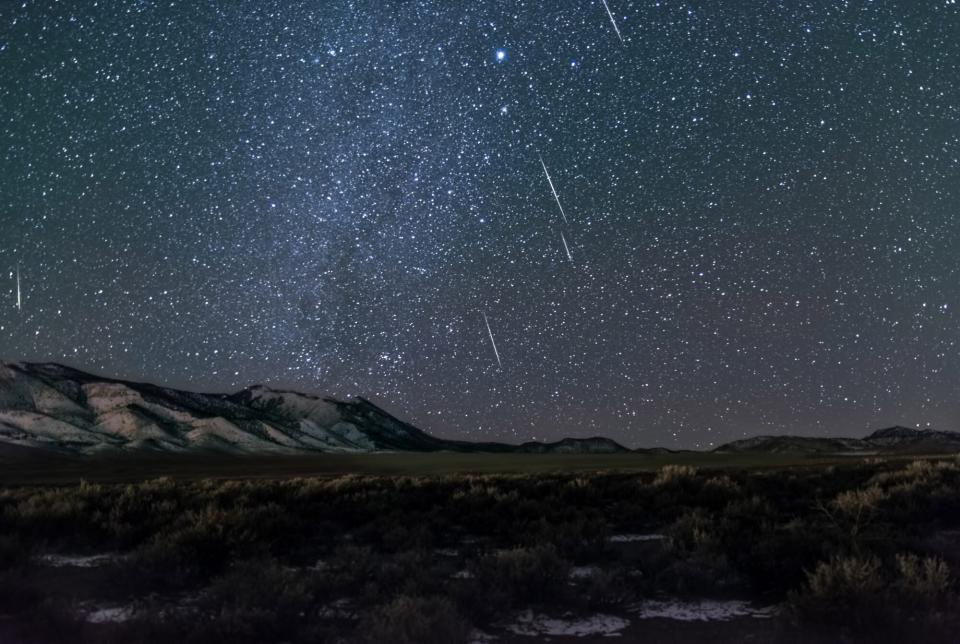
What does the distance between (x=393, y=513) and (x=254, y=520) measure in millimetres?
3327

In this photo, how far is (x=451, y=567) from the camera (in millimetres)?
10906

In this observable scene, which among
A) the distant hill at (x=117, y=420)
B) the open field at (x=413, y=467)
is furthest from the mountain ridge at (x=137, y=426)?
the open field at (x=413, y=467)

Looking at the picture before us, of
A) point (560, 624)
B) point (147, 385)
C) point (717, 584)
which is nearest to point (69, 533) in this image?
point (560, 624)

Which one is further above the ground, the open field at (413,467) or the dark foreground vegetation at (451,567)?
the dark foreground vegetation at (451,567)

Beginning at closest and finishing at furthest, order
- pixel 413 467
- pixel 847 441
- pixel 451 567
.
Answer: pixel 451 567 → pixel 413 467 → pixel 847 441

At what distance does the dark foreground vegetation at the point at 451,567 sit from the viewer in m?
7.73

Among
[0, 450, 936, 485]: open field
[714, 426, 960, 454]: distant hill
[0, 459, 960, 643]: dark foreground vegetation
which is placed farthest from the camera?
[714, 426, 960, 454]: distant hill

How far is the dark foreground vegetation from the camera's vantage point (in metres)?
7.73

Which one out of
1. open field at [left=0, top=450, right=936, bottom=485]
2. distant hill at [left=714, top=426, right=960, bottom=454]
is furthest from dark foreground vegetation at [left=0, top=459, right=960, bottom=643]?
distant hill at [left=714, top=426, right=960, bottom=454]

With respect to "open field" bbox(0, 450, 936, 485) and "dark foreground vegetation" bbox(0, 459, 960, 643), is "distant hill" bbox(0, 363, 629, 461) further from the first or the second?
"dark foreground vegetation" bbox(0, 459, 960, 643)

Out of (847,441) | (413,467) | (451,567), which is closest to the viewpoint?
(451,567)

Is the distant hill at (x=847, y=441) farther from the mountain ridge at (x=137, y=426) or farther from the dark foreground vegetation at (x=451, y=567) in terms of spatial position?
the dark foreground vegetation at (x=451, y=567)

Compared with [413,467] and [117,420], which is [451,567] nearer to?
[413,467]

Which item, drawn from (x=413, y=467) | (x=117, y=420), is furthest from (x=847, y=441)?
(x=117, y=420)
